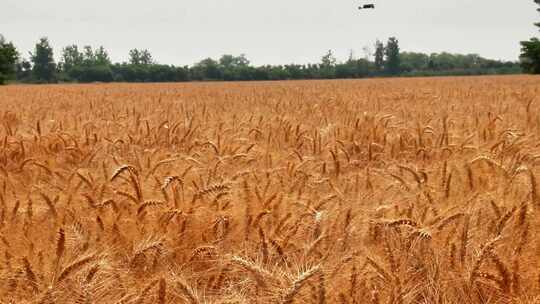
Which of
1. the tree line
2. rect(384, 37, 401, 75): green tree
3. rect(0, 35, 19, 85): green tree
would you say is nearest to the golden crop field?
rect(0, 35, 19, 85): green tree

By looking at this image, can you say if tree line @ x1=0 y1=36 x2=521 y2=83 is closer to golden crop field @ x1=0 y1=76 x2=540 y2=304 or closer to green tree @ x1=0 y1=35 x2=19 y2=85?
green tree @ x1=0 y1=35 x2=19 y2=85

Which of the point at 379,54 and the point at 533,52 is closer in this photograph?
the point at 533,52

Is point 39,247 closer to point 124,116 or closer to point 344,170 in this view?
point 344,170

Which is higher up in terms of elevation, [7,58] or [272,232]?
[7,58]

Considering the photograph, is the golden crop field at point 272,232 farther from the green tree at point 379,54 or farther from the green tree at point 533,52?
the green tree at point 379,54

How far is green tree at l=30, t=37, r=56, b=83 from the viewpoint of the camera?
9281 cm

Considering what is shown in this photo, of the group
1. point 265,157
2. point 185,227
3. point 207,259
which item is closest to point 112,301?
point 207,259

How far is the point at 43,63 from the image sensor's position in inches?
3669

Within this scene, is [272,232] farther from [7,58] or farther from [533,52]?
[7,58]

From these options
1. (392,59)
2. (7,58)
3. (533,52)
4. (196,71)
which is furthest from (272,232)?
(392,59)

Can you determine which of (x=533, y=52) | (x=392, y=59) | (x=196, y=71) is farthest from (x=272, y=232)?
(x=392, y=59)

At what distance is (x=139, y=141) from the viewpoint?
13.9 feet

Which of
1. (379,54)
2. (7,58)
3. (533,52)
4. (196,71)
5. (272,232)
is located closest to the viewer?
(272,232)

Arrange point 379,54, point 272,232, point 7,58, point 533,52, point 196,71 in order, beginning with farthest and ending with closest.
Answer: point 379,54 → point 196,71 → point 7,58 → point 533,52 → point 272,232
